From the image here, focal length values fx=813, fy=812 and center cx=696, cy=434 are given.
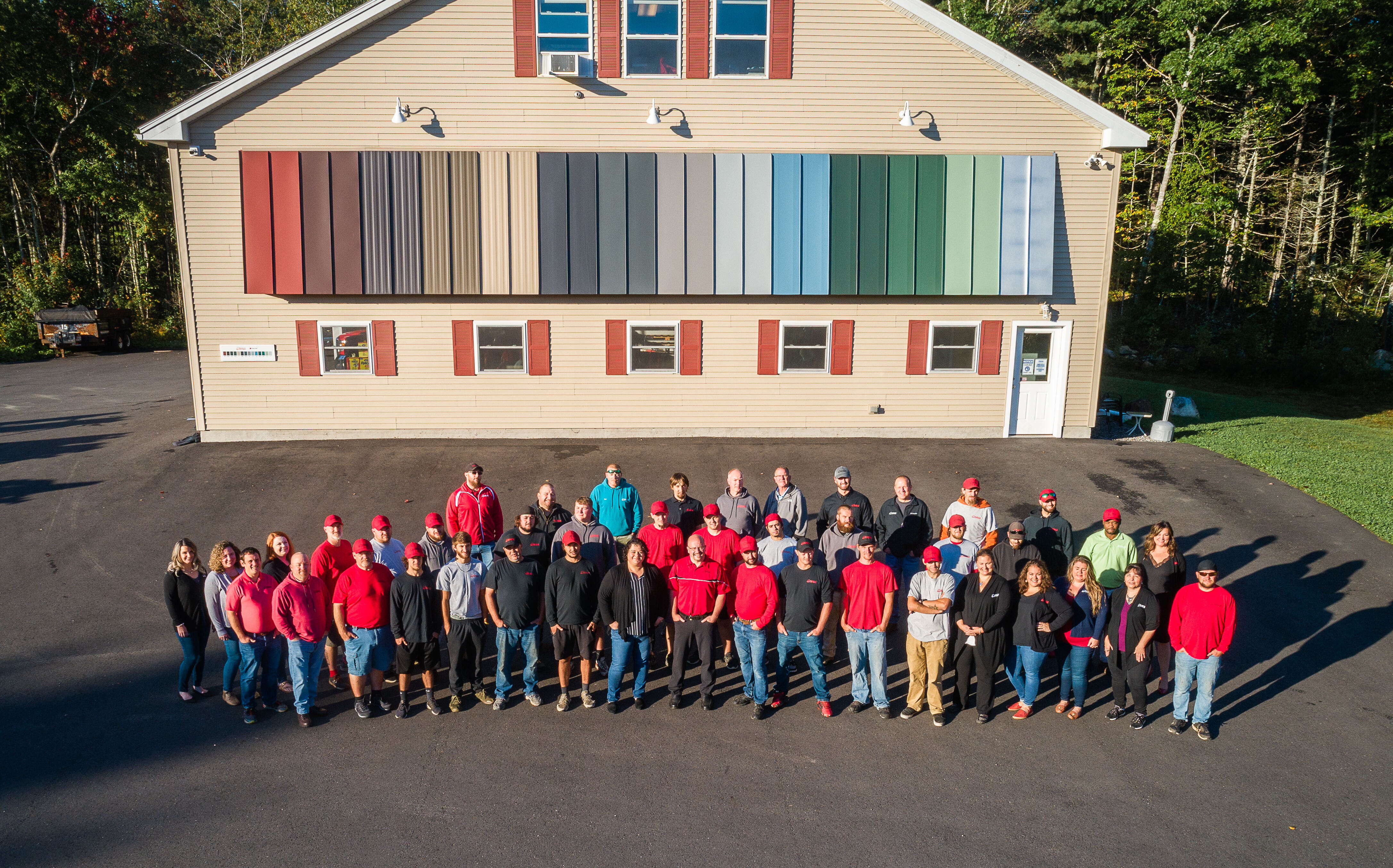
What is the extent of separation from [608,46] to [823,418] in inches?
333

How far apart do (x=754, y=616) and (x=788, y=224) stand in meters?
10.3

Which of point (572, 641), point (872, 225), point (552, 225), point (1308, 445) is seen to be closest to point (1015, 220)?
point (872, 225)

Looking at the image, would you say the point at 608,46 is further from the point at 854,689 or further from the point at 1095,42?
the point at 1095,42

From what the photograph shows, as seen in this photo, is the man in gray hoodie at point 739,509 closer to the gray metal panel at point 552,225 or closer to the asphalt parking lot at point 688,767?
the asphalt parking lot at point 688,767

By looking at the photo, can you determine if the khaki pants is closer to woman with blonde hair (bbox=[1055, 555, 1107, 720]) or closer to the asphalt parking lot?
the asphalt parking lot

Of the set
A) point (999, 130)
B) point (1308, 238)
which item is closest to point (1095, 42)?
point (1308, 238)

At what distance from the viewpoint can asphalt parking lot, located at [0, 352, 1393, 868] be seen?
5977 mm

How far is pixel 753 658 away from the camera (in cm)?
770

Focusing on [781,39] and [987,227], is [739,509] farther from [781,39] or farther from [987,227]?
[781,39]

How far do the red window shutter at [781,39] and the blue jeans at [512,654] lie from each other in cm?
1245

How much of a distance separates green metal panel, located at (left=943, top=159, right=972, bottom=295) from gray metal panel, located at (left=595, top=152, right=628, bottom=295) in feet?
20.5

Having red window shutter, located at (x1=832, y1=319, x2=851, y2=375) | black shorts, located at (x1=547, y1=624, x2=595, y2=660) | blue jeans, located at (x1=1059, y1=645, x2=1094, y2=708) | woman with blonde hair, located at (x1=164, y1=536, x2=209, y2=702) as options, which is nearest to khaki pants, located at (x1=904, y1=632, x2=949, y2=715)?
blue jeans, located at (x1=1059, y1=645, x2=1094, y2=708)

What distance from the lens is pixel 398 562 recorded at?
8.23 m

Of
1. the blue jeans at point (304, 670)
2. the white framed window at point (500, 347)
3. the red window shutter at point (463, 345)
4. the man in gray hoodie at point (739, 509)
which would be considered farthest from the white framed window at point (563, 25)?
the blue jeans at point (304, 670)
